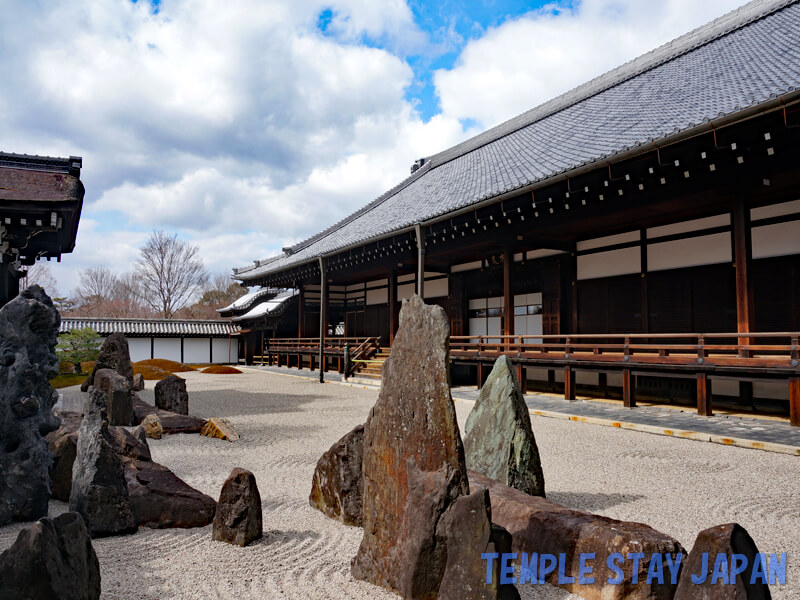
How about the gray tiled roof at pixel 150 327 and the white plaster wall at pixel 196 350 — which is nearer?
the gray tiled roof at pixel 150 327

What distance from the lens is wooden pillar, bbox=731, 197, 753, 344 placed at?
289 inches

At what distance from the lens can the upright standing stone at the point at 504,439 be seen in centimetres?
381

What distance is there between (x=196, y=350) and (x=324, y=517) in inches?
1028

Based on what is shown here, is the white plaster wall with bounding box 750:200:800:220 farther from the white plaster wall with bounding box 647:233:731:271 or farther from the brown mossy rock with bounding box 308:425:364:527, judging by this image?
the brown mossy rock with bounding box 308:425:364:527

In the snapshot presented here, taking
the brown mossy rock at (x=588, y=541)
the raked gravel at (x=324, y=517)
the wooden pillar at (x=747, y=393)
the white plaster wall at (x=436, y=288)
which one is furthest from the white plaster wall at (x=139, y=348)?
the brown mossy rock at (x=588, y=541)

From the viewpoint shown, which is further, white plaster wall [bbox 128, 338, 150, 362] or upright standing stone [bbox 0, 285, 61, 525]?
white plaster wall [bbox 128, 338, 150, 362]

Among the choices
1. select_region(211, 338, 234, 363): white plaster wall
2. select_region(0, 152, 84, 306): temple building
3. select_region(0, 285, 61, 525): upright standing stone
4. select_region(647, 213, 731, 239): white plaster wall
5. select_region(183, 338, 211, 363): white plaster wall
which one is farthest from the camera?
select_region(211, 338, 234, 363): white plaster wall

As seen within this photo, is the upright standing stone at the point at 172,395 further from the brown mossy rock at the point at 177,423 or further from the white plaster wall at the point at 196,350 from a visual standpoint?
the white plaster wall at the point at 196,350

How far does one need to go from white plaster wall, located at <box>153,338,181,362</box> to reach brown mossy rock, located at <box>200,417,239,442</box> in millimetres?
21703

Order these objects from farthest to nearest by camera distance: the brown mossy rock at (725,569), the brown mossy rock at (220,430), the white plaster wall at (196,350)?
the white plaster wall at (196,350)
the brown mossy rock at (220,430)
the brown mossy rock at (725,569)

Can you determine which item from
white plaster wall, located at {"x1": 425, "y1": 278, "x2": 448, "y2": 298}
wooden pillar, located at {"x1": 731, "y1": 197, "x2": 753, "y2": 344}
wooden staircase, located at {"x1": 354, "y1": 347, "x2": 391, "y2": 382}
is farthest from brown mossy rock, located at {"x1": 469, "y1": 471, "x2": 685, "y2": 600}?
white plaster wall, located at {"x1": 425, "y1": 278, "x2": 448, "y2": 298}

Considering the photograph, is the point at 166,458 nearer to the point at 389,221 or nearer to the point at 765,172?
the point at 765,172

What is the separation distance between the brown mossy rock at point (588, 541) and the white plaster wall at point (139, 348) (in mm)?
26696

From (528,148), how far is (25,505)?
13.0m
